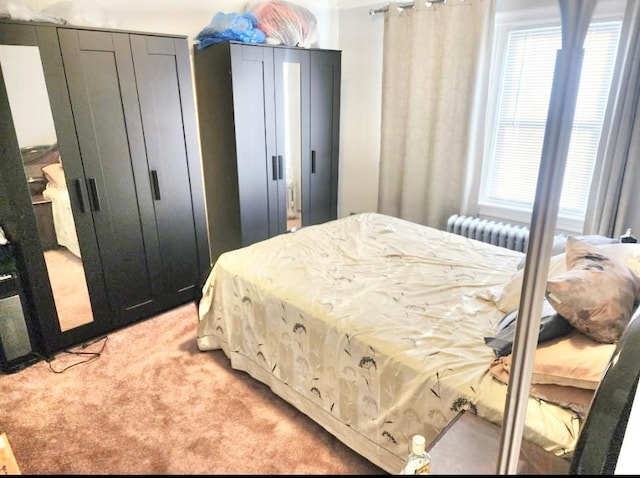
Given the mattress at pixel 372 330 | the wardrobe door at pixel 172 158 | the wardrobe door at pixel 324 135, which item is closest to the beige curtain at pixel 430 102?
the wardrobe door at pixel 324 135

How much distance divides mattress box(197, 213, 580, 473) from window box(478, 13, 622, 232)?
838mm

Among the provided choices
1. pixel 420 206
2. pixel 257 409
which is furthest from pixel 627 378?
pixel 420 206

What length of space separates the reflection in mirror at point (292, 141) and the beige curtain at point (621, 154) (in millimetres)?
2156

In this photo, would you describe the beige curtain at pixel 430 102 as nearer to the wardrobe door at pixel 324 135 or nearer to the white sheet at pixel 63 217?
the wardrobe door at pixel 324 135

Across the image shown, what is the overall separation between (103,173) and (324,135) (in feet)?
6.03

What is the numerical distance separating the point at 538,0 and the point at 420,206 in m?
1.68

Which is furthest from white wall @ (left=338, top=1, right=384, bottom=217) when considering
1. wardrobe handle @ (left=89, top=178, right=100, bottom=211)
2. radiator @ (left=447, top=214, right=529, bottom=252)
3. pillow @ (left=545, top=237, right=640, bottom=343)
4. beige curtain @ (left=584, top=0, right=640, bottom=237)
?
pillow @ (left=545, top=237, right=640, bottom=343)

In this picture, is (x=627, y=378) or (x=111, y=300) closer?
(x=627, y=378)

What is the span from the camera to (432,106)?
10.9 feet

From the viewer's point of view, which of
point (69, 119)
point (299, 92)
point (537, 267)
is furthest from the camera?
point (299, 92)

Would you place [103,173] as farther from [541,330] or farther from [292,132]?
[541,330]

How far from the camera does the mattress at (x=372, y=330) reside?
1.43m

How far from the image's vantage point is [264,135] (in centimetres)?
318

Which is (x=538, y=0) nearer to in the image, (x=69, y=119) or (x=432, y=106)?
(x=432, y=106)
